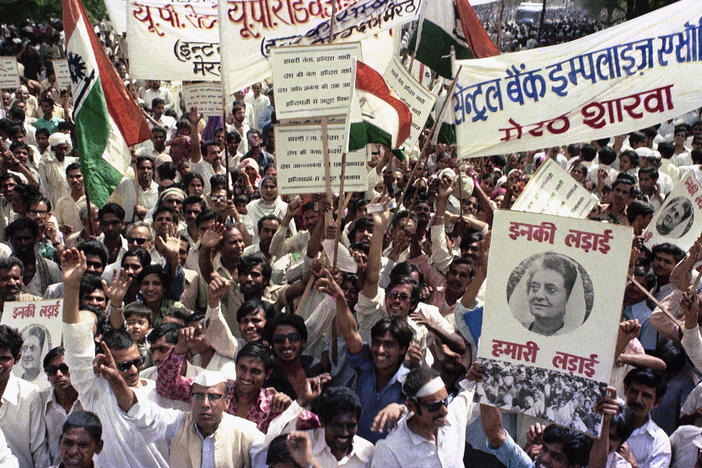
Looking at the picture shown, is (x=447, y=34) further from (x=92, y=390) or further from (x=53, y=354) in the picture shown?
(x=92, y=390)

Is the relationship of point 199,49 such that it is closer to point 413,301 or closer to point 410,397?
point 413,301

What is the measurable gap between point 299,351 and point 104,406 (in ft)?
3.64

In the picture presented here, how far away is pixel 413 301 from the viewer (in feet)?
18.0

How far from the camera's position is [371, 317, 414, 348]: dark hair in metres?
4.98

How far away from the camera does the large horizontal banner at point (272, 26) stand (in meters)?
7.22

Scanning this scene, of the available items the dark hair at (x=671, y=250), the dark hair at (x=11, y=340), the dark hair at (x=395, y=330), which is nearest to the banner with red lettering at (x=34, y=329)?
the dark hair at (x=11, y=340)

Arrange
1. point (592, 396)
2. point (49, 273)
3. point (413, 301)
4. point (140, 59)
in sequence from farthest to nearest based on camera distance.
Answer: point (140, 59) → point (49, 273) → point (413, 301) → point (592, 396)

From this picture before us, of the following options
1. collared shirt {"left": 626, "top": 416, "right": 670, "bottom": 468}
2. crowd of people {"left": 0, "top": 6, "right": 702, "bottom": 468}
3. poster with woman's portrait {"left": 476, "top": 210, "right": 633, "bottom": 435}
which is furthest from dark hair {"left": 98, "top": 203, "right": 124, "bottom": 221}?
collared shirt {"left": 626, "top": 416, "right": 670, "bottom": 468}

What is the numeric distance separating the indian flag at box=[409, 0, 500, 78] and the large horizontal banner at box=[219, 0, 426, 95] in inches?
11.3

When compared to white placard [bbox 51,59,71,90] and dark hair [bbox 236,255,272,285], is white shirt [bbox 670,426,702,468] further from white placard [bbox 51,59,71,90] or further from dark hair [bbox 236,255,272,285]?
white placard [bbox 51,59,71,90]

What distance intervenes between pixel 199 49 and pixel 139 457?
15.8 feet

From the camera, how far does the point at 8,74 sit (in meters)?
13.3

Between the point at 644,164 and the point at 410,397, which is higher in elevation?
the point at 644,164

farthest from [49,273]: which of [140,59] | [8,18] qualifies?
[8,18]
